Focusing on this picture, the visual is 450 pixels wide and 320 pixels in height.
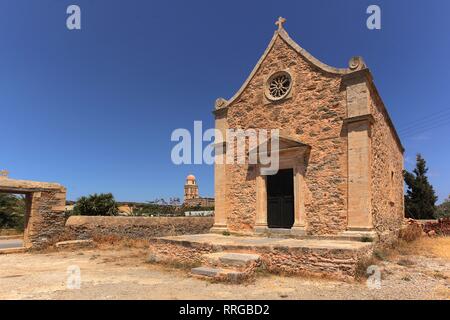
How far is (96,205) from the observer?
17.9 m

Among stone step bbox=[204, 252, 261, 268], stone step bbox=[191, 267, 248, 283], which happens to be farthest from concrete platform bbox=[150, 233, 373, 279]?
stone step bbox=[191, 267, 248, 283]

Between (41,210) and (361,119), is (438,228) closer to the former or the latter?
(361,119)

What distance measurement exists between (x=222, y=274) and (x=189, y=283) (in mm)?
697

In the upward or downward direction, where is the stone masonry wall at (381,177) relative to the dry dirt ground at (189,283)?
upward

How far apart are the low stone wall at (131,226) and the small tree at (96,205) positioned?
391 centimetres

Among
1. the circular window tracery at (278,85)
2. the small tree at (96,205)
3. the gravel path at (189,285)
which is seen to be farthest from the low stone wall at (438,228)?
the small tree at (96,205)

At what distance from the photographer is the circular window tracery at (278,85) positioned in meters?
11.3

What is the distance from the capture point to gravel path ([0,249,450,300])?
18.0 feet

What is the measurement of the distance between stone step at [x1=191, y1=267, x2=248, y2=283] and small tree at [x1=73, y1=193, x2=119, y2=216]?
12.5 m

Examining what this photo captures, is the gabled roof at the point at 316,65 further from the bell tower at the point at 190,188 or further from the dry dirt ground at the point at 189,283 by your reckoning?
the bell tower at the point at 190,188

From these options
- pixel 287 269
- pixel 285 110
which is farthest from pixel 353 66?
pixel 287 269

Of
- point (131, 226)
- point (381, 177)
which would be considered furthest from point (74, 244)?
point (381, 177)
